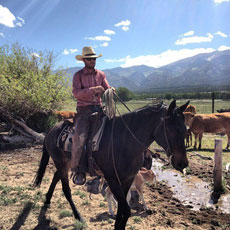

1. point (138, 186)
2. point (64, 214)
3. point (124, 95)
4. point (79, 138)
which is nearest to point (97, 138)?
point (79, 138)

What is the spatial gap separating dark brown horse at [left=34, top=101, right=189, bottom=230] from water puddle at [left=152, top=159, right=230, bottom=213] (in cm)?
298

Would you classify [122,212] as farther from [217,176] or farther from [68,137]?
[217,176]

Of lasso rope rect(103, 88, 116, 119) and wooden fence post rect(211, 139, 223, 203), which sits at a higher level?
lasso rope rect(103, 88, 116, 119)

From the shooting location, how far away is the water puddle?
572 centimetres

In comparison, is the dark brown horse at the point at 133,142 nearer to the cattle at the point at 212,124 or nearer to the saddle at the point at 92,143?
the saddle at the point at 92,143

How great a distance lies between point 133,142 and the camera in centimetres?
367

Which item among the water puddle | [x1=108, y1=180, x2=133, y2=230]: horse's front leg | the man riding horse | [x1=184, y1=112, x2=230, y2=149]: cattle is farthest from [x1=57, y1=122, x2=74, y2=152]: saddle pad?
[x1=184, y1=112, x2=230, y2=149]: cattle

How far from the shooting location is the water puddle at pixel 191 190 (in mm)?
5719

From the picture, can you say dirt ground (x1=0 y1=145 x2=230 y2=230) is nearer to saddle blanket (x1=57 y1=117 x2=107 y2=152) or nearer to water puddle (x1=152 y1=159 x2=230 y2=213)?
water puddle (x1=152 y1=159 x2=230 y2=213)

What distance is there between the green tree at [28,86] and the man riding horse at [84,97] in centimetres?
932

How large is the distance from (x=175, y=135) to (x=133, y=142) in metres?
0.76

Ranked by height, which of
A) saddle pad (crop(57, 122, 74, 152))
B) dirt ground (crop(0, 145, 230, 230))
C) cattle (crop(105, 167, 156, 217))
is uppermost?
saddle pad (crop(57, 122, 74, 152))

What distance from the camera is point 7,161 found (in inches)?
370

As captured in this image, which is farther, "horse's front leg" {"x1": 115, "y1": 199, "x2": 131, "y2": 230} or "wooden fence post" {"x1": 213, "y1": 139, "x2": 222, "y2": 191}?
"wooden fence post" {"x1": 213, "y1": 139, "x2": 222, "y2": 191}
